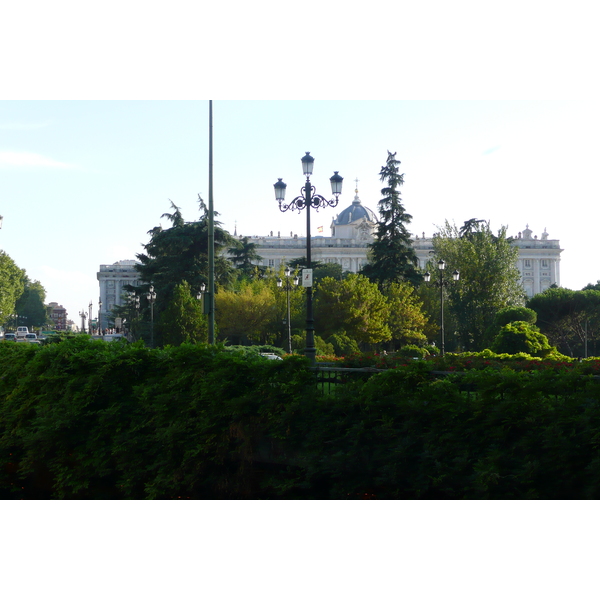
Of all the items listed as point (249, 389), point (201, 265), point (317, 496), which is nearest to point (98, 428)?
point (249, 389)

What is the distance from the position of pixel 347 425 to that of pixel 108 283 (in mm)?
132400

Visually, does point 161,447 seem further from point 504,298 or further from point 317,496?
point 504,298

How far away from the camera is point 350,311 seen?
1698 inches

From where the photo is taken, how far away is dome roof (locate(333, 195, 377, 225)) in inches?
5546

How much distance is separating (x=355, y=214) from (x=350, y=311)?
99.8 meters

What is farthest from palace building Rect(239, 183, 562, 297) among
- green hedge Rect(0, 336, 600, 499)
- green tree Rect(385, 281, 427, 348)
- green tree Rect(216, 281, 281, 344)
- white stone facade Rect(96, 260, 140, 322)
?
green hedge Rect(0, 336, 600, 499)

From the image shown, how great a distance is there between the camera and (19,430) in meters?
9.84

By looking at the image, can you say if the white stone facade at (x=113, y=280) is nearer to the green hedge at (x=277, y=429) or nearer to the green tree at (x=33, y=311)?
the green tree at (x=33, y=311)

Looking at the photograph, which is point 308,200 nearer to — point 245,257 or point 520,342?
point 520,342

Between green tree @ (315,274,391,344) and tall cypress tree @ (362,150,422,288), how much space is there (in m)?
9.35

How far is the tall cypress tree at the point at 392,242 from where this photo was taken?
177 ft

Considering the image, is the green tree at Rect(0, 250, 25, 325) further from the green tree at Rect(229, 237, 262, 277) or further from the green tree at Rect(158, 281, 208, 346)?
the green tree at Rect(158, 281, 208, 346)

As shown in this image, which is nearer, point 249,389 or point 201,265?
point 249,389

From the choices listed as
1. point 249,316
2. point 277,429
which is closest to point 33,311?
point 249,316
